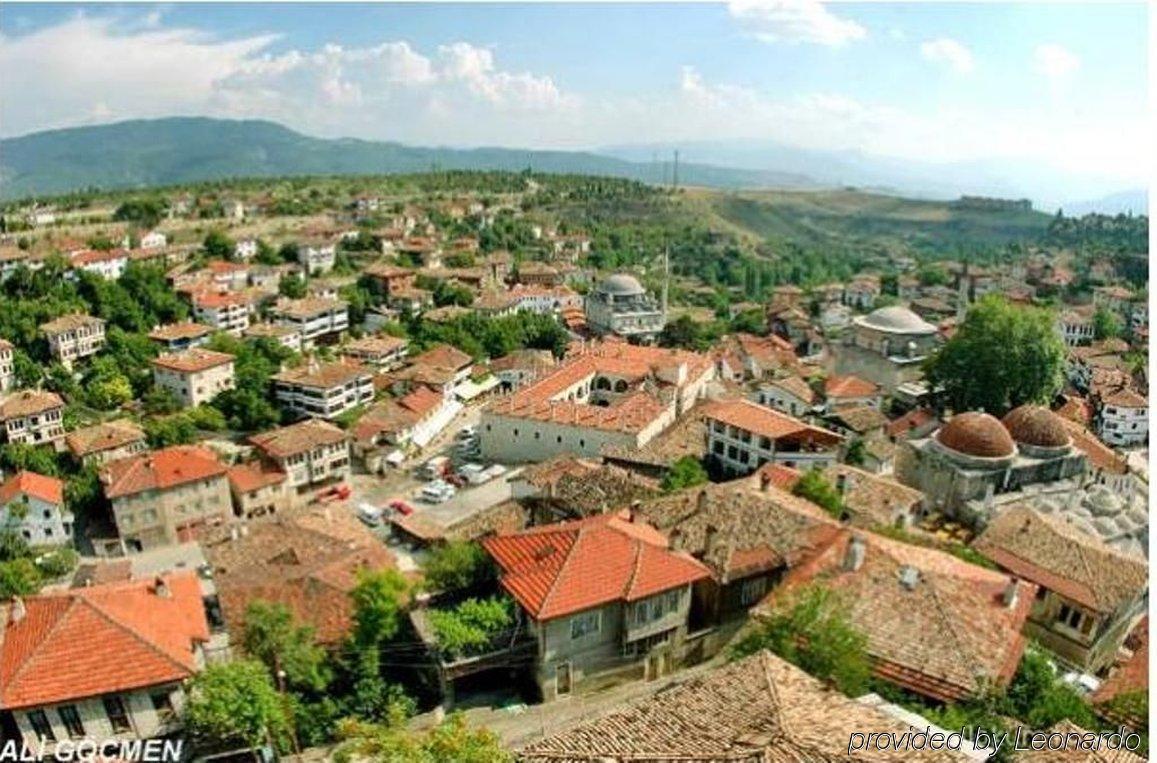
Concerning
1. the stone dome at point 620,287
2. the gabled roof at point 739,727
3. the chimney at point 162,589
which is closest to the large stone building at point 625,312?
the stone dome at point 620,287

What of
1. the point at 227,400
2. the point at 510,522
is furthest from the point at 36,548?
the point at 510,522

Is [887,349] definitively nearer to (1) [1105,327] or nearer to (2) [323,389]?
(1) [1105,327]

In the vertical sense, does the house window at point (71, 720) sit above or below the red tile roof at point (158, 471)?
above

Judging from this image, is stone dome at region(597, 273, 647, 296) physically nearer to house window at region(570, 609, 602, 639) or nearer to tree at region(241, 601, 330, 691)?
house window at region(570, 609, 602, 639)

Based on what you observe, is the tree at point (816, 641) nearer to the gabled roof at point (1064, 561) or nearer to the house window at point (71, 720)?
the gabled roof at point (1064, 561)

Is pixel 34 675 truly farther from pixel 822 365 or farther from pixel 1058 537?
pixel 822 365

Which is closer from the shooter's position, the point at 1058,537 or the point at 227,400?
the point at 1058,537

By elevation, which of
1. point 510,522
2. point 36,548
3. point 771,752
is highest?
point 771,752

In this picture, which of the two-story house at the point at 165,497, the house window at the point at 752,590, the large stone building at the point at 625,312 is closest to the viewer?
the house window at the point at 752,590
